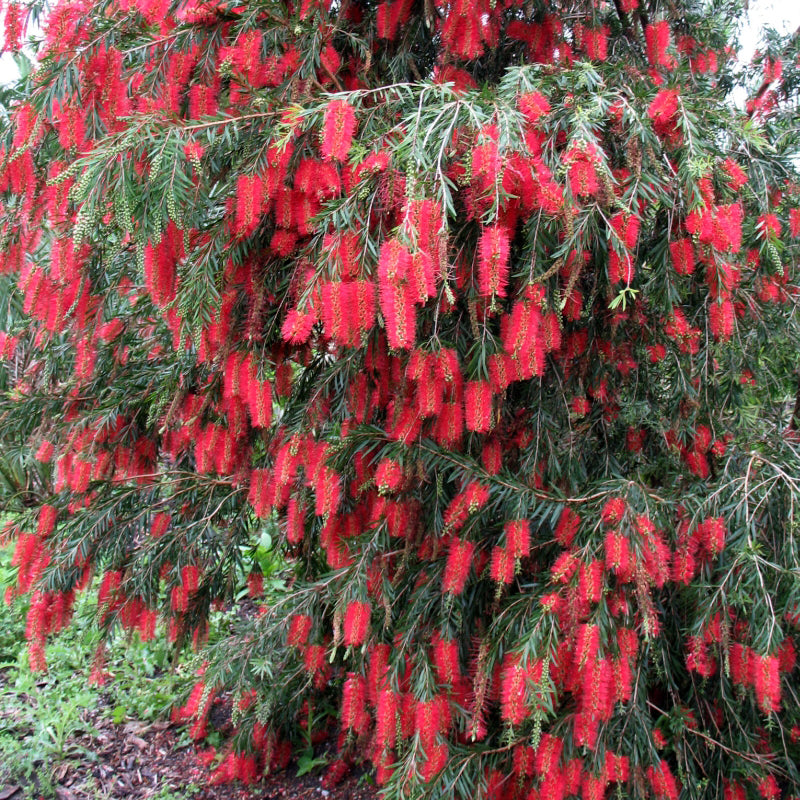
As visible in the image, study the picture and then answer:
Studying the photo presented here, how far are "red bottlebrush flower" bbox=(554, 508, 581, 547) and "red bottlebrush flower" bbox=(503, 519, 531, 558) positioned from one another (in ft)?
0.43

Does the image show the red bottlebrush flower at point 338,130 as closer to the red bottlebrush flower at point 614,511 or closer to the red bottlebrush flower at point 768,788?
the red bottlebrush flower at point 614,511

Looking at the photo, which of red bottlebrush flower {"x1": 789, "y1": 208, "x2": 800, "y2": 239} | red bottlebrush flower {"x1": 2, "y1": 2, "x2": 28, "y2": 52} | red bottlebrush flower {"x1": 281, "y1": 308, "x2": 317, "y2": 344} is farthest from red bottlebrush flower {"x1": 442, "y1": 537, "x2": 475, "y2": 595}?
red bottlebrush flower {"x1": 2, "y1": 2, "x2": 28, "y2": 52}

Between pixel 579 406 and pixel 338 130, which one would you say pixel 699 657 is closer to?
pixel 579 406

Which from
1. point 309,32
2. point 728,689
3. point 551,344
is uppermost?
point 309,32

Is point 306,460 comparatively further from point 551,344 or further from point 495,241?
point 495,241

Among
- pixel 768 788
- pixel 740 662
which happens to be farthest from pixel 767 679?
pixel 768 788

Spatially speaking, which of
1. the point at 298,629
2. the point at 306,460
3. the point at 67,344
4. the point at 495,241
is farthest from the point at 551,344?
the point at 67,344

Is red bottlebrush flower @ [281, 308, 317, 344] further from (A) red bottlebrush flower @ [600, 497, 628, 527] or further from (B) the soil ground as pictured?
(B) the soil ground

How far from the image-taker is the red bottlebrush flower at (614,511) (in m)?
1.74

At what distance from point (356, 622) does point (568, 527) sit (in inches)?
23.5

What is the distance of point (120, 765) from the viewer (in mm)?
A: 3299

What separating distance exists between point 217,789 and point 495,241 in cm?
271

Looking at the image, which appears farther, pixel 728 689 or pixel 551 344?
pixel 728 689

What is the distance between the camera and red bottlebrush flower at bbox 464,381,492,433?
1.66 m
